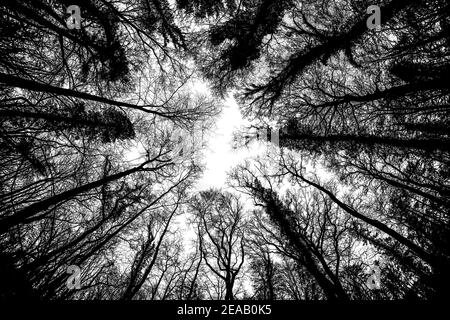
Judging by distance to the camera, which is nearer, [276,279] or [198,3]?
[198,3]

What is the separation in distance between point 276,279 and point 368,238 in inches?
225

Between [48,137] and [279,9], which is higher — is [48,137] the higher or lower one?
the lower one

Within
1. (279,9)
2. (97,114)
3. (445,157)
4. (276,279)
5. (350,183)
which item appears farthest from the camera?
(276,279)

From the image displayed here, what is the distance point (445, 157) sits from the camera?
5867mm

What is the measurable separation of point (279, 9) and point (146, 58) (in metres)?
5.48
